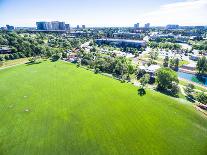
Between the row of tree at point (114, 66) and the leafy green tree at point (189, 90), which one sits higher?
the row of tree at point (114, 66)

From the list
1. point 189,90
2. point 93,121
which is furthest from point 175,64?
point 93,121

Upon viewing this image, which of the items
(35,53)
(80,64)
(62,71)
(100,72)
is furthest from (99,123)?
(35,53)

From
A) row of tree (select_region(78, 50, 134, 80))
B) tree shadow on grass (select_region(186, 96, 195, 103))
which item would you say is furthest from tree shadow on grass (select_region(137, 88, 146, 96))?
tree shadow on grass (select_region(186, 96, 195, 103))

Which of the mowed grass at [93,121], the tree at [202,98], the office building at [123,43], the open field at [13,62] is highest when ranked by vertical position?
the office building at [123,43]

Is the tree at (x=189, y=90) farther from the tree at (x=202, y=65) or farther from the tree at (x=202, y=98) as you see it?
the tree at (x=202, y=65)

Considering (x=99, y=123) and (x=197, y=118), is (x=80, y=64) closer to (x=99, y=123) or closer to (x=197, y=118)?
(x=99, y=123)

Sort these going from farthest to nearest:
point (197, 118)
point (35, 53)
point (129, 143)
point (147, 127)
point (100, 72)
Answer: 1. point (35, 53)
2. point (100, 72)
3. point (197, 118)
4. point (147, 127)
5. point (129, 143)

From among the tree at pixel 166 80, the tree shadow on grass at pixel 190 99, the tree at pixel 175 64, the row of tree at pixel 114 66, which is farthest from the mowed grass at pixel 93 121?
the tree at pixel 175 64

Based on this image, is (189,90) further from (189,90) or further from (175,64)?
(175,64)
